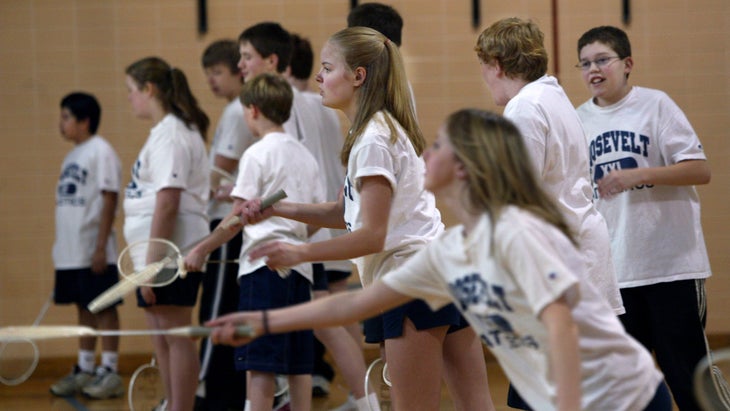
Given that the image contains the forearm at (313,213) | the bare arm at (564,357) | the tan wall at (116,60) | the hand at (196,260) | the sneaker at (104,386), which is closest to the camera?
the bare arm at (564,357)

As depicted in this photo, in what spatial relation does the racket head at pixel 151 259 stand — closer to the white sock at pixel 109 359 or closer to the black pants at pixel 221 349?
the black pants at pixel 221 349

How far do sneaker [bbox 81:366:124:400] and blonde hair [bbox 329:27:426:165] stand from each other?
Result: 11.6 feet

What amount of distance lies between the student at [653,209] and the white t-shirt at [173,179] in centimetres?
191

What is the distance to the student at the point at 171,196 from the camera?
4895mm

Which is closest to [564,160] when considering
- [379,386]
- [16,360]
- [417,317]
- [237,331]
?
[417,317]

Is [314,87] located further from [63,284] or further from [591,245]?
[591,245]

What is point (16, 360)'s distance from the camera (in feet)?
22.1

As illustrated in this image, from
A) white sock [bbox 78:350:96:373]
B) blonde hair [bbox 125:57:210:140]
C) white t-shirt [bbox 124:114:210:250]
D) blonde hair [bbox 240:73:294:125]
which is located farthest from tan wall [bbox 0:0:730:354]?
blonde hair [bbox 240:73:294:125]

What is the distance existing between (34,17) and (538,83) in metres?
4.78

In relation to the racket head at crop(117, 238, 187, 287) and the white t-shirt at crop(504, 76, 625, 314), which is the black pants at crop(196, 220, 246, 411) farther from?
the white t-shirt at crop(504, 76, 625, 314)

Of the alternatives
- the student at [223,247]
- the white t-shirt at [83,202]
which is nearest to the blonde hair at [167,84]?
the student at [223,247]

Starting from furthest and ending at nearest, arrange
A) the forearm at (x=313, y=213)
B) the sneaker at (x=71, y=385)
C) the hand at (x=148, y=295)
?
the sneaker at (x=71, y=385) < the hand at (x=148, y=295) < the forearm at (x=313, y=213)

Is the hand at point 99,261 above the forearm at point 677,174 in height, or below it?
below

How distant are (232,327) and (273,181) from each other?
1891 millimetres
